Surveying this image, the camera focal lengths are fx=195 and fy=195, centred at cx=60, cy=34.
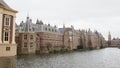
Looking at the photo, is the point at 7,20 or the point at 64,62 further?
the point at 7,20

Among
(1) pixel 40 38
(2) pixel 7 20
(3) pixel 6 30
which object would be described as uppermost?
(2) pixel 7 20

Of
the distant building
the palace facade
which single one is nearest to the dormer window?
the distant building

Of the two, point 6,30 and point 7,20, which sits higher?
point 7,20

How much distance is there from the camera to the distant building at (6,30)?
116 ft

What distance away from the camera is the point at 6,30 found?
37.2 m

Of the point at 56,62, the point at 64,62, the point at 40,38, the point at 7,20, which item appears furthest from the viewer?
the point at 40,38

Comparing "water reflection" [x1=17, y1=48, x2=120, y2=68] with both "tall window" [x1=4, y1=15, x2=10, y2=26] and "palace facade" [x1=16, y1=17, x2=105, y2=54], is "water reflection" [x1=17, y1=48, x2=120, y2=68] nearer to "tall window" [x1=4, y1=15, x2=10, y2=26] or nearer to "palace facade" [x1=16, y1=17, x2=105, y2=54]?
"tall window" [x1=4, y1=15, x2=10, y2=26]

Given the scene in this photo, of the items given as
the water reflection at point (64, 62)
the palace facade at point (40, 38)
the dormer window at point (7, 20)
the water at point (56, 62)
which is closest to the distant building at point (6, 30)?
the dormer window at point (7, 20)

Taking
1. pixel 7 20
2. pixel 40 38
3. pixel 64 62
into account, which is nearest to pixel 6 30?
pixel 7 20

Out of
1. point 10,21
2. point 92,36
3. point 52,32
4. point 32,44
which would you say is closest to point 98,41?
point 92,36

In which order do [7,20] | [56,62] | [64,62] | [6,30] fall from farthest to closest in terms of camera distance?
[7,20]
[6,30]
[64,62]
[56,62]

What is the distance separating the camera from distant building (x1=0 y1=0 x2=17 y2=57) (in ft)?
116

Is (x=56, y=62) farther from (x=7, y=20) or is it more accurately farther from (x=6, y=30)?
(x=7, y=20)

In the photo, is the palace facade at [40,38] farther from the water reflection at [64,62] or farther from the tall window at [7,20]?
the water reflection at [64,62]
